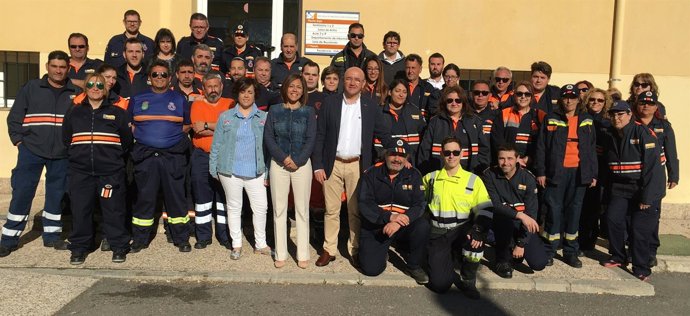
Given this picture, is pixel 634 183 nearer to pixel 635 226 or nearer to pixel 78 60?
pixel 635 226

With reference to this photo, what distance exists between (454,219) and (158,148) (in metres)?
3.04

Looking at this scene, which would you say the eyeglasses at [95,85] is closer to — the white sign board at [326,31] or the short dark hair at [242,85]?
the short dark hair at [242,85]

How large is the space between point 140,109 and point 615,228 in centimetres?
504

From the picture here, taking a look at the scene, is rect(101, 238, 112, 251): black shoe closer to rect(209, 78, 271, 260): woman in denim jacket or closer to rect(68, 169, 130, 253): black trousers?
rect(68, 169, 130, 253): black trousers

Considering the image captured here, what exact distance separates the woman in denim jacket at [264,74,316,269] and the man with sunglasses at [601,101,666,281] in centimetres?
311

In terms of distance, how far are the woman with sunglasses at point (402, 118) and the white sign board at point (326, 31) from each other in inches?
119

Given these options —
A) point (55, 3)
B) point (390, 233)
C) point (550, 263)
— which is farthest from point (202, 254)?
point (55, 3)

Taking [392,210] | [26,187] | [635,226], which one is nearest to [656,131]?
[635,226]

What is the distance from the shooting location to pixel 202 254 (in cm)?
602

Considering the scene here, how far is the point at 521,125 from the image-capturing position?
6.02 m

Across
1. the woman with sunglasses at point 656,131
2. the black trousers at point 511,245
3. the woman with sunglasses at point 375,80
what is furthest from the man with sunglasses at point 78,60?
the woman with sunglasses at point 656,131

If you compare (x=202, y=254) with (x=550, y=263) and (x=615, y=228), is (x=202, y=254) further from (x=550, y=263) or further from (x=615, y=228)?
(x=615, y=228)

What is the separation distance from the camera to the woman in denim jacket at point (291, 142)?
5508mm

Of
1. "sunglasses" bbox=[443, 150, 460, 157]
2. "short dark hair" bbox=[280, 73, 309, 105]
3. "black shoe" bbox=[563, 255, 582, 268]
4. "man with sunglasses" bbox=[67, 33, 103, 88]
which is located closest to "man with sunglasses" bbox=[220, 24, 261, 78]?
"man with sunglasses" bbox=[67, 33, 103, 88]
